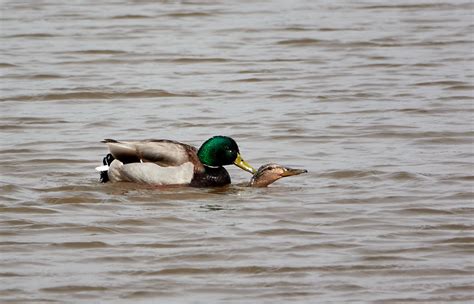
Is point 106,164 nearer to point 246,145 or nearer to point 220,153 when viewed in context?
point 220,153

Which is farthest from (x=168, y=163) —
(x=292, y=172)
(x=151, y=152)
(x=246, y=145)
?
(x=246, y=145)

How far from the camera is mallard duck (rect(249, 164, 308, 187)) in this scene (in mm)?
11836

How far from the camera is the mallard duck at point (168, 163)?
39.4 feet

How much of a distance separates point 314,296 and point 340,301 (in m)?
0.18

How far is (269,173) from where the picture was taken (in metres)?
11.8

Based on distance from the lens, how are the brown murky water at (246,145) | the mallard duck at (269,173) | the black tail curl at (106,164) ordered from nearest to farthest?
the brown murky water at (246,145) → the mallard duck at (269,173) → the black tail curl at (106,164)

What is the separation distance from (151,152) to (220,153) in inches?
22.7

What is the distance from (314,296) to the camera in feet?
27.7

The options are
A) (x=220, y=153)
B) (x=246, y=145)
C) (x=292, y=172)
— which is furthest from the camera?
(x=246, y=145)

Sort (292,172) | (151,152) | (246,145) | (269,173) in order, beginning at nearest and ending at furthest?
(269,173)
(292,172)
(151,152)
(246,145)

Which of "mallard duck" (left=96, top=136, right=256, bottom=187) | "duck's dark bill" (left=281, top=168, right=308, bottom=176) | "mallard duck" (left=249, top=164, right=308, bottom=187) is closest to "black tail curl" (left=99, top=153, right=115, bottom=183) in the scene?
"mallard duck" (left=96, top=136, right=256, bottom=187)

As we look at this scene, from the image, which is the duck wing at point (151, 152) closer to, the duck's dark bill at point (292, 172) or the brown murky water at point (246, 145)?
the brown murky water at point (246, 145)

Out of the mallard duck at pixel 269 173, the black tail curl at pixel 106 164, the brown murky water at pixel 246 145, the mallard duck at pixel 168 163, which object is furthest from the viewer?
the black tail curl at pixel 106 164

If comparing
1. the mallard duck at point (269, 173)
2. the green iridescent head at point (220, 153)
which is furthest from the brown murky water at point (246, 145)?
the green iridescent head at point (220, 153)
